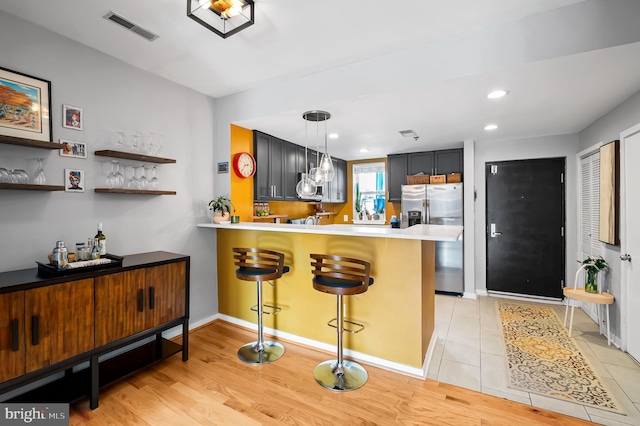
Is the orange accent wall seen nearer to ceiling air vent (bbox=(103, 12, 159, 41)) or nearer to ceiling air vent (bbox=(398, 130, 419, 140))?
ceiling air vent (bbox=(103, 12, 159, 41))

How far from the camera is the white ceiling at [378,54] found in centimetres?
202

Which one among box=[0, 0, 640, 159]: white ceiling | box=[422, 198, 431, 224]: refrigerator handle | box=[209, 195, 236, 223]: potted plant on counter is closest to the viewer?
box=[0, 0, 640, 159]: white ceiling

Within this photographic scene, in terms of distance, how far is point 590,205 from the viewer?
3.74 m

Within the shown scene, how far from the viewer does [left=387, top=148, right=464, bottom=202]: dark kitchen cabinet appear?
498cm

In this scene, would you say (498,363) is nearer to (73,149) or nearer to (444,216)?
(444,216)

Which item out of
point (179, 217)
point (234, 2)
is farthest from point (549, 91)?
point (179, 217)

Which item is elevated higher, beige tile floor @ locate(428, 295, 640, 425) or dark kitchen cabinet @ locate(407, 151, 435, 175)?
dark kitchen cabinet @ locate(407, 151, 435, 175)

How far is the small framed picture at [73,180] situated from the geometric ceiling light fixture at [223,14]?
1595 millimetres

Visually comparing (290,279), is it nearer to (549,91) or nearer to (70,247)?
(70,247)

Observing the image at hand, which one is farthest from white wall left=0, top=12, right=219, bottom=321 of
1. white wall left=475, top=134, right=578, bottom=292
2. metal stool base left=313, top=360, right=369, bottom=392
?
white wall left=475, top=134, right=578, bottom=292

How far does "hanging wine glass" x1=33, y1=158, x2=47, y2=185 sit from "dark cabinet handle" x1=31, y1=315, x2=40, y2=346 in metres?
1.00

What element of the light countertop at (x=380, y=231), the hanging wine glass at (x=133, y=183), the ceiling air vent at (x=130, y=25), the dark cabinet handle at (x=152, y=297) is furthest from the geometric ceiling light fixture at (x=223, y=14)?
the dark cabinet handle at (x=152, y=297)

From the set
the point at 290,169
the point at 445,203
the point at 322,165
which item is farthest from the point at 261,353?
the point at 445,203

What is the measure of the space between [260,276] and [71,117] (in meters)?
2.03
